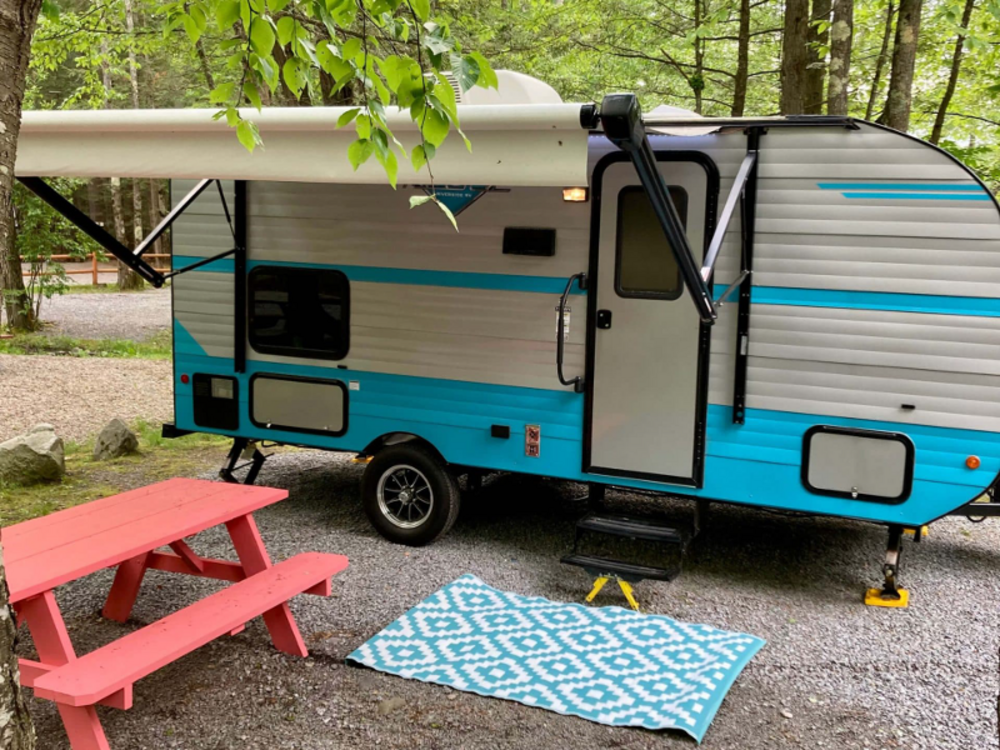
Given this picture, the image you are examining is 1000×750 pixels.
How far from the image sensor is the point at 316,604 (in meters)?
4.87

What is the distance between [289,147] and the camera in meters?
4.83

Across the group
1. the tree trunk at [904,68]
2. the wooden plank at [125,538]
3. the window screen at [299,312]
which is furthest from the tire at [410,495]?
the tree trunk at [904,68]

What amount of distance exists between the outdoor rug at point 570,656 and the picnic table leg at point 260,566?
10.7 inches

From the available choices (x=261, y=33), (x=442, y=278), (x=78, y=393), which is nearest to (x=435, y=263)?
(x=442, y=278)

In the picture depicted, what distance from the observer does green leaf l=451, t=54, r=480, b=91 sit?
8.93 feet

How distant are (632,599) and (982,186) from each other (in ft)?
8.74

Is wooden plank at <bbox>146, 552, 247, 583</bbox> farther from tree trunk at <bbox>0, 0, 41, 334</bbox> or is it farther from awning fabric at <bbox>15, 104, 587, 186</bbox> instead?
tree trunk at <bbox>0, 0, 41, 334</bbox>

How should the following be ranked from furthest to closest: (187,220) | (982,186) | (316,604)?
(187,220), (316,604), (982,186)

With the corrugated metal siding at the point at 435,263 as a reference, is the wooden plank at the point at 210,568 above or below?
below

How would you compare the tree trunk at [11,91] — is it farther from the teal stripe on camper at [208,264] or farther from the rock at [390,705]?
the teal stripe on camper at [208,264]

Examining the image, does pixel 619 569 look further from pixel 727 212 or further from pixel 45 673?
pixel 45 673

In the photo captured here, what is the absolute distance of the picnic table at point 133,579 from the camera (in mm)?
3135

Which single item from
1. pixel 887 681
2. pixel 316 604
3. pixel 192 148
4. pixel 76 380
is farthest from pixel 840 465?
pixel 76 380

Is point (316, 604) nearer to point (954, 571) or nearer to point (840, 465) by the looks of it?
point (840, 465)
